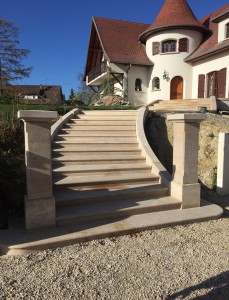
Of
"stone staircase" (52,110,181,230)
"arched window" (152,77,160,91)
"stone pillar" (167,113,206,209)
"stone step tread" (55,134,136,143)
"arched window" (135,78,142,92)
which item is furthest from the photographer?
"arched window" (135,78,142,92)

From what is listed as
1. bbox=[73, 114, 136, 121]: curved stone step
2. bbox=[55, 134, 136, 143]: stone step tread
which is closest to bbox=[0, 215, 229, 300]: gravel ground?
bbox=[55, 134, 136, 143]: stone step tread

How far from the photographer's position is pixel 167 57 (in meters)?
19.5

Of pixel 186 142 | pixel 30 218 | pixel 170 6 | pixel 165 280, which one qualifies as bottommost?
pixel 165 280

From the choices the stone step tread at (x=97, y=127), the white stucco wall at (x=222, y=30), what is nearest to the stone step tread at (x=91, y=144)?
the stone step tread at (x=97, y=127)

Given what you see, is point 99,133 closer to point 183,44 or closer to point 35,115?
point 35,115

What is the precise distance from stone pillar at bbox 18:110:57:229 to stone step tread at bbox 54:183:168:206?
2.02 feet

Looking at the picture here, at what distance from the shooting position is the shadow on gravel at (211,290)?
276 centimetres

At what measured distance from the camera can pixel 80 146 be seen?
23.2 ft

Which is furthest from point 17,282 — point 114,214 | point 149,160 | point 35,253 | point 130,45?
point 130,45

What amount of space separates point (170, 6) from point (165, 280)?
21.9m

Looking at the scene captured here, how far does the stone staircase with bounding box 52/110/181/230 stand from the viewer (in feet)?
15.0

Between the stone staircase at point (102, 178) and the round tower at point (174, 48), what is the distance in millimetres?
12484

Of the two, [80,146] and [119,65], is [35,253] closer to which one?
[80,146]

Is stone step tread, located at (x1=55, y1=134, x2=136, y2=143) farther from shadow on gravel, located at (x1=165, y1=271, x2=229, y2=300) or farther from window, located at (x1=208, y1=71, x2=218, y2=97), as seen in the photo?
window, located at (x1=208, y1=71, x2=218, y2=97)
